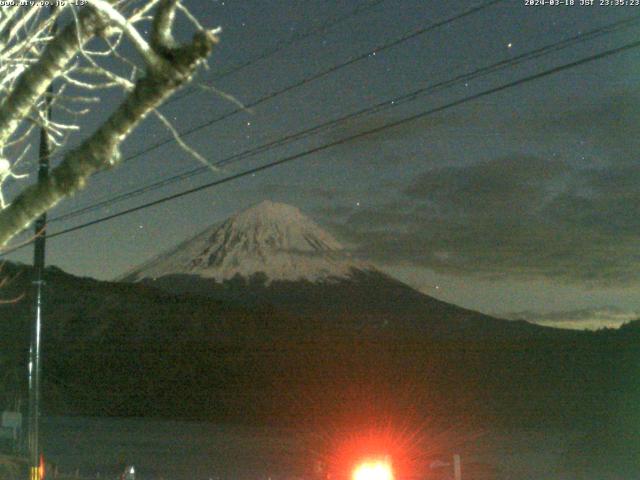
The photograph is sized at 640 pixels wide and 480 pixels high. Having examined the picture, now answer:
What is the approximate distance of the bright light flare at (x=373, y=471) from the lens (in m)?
15.6

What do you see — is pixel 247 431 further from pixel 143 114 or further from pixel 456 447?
pixel 143 114

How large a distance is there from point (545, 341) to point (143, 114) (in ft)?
251

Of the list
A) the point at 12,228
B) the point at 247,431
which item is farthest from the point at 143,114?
the point at 247,431

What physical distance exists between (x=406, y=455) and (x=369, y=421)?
876 inches

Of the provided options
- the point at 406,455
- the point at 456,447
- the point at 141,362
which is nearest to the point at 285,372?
the point at 141,362

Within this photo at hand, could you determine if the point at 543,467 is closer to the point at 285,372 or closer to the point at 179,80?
the point at 179,80

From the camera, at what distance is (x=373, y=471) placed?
1572cm

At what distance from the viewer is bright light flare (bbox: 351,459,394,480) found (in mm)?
15633

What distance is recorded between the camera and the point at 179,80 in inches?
179

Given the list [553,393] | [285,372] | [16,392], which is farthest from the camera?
[285,372]

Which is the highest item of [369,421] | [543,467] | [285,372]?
[285,372]

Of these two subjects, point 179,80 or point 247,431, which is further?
point 247,431

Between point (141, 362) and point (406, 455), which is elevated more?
point (141, 362)

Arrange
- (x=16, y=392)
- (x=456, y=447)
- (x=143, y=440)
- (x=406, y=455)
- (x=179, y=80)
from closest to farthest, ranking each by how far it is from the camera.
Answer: (x=179, y=80), (x=406, y=455), (x=456, y=447), (x=143, y=440), (x=16, y=392)
